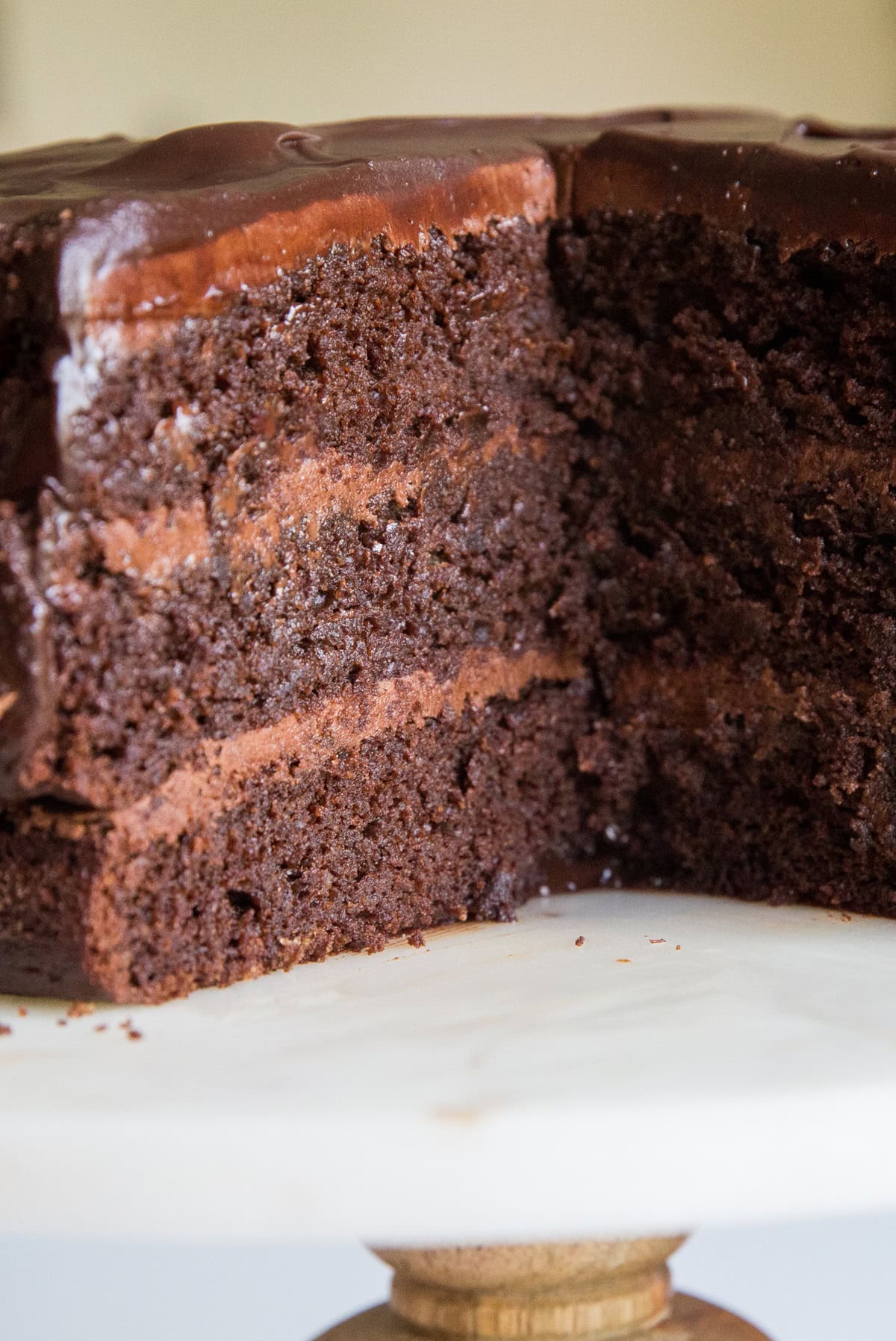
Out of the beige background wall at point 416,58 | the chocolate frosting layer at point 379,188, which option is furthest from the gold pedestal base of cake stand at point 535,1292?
the beige background wall at point 416,58

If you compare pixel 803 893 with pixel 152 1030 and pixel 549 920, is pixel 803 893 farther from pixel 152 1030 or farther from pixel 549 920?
pixel 152 1030

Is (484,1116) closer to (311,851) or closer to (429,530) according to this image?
(311,851)

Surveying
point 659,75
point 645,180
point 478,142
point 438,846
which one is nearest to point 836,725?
point 438,846

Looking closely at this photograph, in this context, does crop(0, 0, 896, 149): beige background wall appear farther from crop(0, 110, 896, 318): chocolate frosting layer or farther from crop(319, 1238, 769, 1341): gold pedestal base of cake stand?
crop(319, 1238, 769, 1341): gold pedestal base of cake stand

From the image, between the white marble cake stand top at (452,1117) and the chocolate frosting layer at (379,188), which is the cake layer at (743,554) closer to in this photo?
the chocolate frosting layer at (379,188)

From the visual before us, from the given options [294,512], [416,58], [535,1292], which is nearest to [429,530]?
[294,512]
